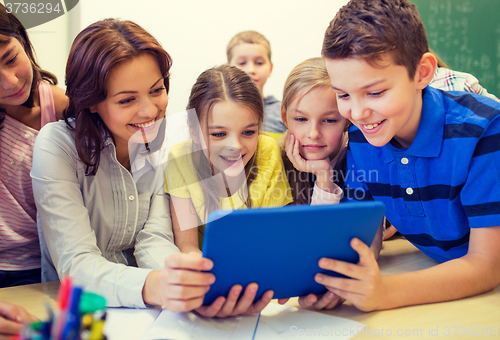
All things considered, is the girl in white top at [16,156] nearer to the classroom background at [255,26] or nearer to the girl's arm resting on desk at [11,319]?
the girl's arm resting on desk at [11,319]

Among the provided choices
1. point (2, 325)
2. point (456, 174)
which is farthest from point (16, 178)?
point (456, 174)

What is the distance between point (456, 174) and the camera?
0.71 meters

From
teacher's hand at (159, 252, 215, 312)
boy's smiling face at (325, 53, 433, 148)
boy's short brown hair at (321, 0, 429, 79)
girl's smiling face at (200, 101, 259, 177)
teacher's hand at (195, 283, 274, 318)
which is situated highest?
boy's short brown hair at (321, 0, 429, 79)

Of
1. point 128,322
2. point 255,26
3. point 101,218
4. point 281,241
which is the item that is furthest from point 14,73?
point 255,26

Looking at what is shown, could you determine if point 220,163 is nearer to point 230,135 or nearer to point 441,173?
point 230,135

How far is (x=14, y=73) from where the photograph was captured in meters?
0.86

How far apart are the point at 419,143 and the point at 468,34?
1.71m

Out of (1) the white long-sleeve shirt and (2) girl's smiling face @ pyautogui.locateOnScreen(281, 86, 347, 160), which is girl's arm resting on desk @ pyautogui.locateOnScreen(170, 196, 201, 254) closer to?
(1) the white long-sleeve shirt

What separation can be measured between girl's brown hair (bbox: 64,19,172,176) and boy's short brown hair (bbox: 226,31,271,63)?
1238 mm

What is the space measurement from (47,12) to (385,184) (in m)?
1.52

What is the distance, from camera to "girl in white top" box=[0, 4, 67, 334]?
2.79 ft

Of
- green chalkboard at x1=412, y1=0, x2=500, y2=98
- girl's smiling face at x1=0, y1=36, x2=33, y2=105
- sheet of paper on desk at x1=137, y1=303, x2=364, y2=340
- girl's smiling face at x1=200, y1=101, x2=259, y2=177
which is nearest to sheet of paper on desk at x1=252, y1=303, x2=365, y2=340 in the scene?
sheet of paper on desk at x1=137, y1=303, x2=364, y2=340

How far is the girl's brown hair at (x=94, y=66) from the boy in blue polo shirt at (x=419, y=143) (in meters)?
0.42

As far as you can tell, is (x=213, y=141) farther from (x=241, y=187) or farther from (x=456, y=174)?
(x=456, y=174)
